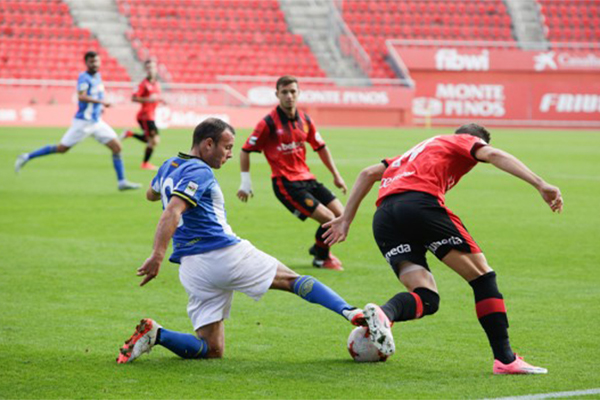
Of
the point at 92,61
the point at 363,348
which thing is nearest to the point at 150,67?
the point at 92,61

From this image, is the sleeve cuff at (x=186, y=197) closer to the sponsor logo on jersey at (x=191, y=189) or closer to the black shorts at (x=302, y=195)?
the sponsor logo on jersey at (x=191, y=189)

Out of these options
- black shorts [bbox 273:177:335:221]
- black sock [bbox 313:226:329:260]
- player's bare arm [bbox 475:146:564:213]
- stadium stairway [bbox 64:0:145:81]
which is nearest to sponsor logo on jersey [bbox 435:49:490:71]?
stadium stairway [bbox 64:0:145:81]

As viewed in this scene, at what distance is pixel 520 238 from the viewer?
1176cm

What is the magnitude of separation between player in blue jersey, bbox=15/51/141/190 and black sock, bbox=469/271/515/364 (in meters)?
11.7

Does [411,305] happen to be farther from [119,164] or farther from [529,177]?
[119,164]

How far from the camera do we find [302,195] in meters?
10.1

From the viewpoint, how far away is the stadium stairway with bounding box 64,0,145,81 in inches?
1547

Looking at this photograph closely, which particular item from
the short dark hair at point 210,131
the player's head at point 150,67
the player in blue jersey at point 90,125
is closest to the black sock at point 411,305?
the short dark hair at point 210,131

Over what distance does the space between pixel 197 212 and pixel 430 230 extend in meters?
1.41

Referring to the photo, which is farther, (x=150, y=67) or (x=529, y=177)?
(x=150, y=67)

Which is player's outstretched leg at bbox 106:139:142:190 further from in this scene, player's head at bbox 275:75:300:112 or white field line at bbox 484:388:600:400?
white field line at bbox 484:388:600:400

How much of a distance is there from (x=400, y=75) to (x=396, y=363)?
3627 centimetres

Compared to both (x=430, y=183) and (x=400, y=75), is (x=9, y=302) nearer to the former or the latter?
(x=430, y=183)

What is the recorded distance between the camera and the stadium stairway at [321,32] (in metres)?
41.9
